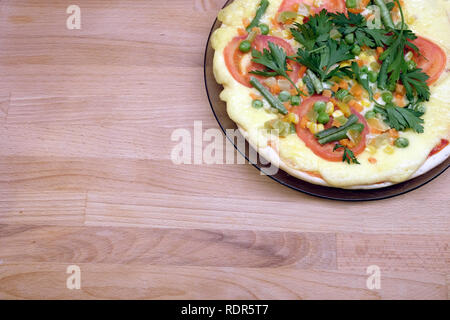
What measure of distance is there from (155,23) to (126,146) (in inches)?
36.7

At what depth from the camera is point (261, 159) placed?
248 cm

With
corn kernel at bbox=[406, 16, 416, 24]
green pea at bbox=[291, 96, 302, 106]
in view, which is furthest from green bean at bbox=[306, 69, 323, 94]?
corn kernel at bbox=[406, 16, 416, 24]

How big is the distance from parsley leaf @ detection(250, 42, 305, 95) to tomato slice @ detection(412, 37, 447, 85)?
734 mm

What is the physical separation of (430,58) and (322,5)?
724 millimetres

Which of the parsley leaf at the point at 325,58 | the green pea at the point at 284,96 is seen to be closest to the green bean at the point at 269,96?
the green pea at the point at 284,96

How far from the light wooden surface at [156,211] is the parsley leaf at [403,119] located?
1.44ft

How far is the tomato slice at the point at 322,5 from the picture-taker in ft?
8.97

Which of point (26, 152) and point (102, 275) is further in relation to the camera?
point (26, 152)

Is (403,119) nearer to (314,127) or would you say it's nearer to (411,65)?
(411,65)

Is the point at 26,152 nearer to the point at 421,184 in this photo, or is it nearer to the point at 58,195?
the point at 58,195

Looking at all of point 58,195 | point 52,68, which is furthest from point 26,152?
point 52,68

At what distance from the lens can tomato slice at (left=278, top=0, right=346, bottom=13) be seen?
108 inches

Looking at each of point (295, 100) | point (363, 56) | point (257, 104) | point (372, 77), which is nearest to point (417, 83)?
point (372, 77)

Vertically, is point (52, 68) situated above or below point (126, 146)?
above
